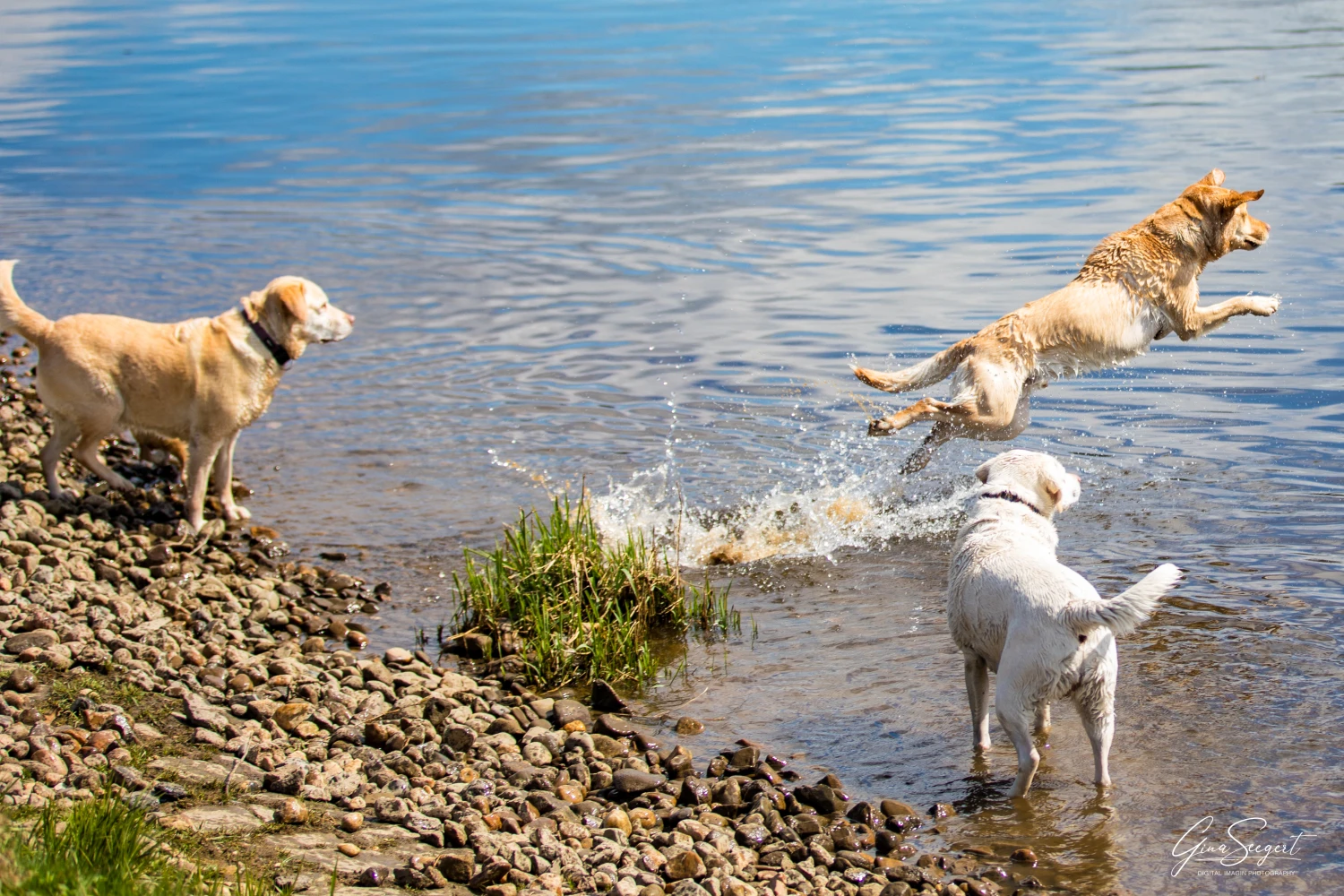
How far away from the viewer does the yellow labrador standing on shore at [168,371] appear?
7.64m

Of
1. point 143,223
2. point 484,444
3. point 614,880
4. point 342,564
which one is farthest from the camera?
point 143,223

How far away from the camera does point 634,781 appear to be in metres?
4.93

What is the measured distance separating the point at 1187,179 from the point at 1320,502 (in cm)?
948

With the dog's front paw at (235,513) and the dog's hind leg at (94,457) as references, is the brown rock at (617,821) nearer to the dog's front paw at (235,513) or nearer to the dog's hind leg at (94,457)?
the dog's front paw at (235,513)

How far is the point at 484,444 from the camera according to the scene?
32.8 ft

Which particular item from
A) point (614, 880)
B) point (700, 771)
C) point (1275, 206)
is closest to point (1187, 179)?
point (1275, 206)

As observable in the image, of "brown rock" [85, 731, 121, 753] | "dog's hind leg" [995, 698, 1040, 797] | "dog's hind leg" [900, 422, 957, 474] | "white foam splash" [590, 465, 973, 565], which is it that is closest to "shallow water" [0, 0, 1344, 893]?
"white foam splash" [590, 465, 973, 565]

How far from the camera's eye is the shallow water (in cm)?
569

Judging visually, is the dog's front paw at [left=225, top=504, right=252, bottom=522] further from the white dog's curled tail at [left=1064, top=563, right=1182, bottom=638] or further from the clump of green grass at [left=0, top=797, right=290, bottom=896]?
the white dog's curled tail at [left=1064, top=563, right=1182, bottom=638]

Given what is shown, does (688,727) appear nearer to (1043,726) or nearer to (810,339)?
(1043,726)

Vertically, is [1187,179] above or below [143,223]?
above

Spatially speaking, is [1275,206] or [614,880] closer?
[614,880]

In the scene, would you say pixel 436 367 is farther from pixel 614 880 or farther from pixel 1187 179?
pixel 1187 179

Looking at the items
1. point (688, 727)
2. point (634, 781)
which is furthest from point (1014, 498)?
point (634, 781)
